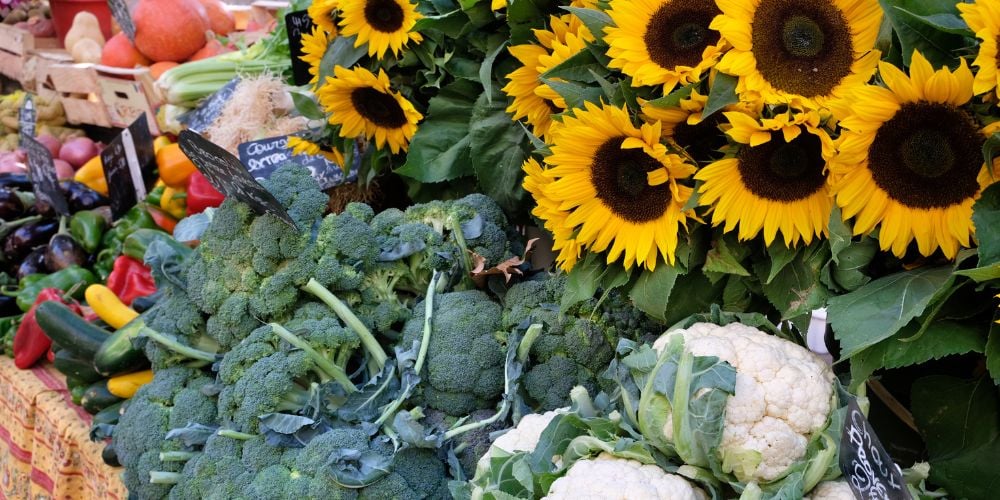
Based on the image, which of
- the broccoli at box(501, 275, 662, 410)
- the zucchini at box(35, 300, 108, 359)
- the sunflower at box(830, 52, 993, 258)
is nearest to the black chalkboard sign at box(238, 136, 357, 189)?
the zucchini at box(35, 300, 108, 359)

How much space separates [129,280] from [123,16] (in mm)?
1532

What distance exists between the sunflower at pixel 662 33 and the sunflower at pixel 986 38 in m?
0.34

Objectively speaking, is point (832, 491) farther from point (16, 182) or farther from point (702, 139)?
point (16, 182)

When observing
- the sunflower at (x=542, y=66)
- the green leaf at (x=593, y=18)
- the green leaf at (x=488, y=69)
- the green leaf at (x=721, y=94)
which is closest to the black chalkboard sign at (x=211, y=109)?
the green leaf at (x=488, y=69)

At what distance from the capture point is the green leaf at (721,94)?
1134 mm

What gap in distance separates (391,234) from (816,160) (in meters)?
0.87

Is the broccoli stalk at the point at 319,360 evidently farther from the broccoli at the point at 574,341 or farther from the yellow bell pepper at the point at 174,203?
the yellow bell pepper at the point at 174,203

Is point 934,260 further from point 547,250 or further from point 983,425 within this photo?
point 547,250

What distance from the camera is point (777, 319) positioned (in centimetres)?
137

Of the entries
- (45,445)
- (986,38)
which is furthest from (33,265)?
(986,38)

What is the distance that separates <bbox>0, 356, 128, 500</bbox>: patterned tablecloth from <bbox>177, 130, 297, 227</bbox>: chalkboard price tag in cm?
68

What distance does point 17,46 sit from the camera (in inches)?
181

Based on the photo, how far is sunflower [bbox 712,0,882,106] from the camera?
1.12 metres

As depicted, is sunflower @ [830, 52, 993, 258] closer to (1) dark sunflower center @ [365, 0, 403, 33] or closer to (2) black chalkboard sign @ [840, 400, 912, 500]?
(2) black chalkboard sign @ [840, 400, 912, 500]
